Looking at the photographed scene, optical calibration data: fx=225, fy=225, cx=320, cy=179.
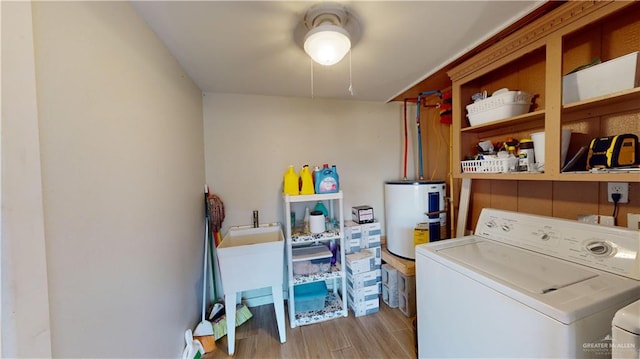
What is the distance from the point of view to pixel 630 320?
1.97 feet

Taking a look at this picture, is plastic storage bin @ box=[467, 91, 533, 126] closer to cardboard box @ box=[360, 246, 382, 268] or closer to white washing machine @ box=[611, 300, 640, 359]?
white washing machine @ box=[611, 300, 640, 359]

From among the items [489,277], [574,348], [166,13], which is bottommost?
[574,348]

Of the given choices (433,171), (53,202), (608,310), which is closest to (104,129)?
(53,202)

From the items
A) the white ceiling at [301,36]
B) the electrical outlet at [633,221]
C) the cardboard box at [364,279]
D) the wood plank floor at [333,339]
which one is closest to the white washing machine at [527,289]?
the electrical outlet at [633,221]

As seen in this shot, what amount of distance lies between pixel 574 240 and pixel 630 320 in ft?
1.89

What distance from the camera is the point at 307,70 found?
5.40 feet

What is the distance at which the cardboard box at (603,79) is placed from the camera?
2.89 feet

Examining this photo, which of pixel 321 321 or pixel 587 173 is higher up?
pixel 587 173

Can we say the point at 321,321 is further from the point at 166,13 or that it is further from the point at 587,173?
the point at 166,13

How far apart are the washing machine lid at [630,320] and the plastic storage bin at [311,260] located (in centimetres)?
160

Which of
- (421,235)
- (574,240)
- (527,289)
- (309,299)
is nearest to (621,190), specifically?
(574,240)

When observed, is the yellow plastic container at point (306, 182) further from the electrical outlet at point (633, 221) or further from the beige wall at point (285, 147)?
the electrical outlet at point (633, 221)

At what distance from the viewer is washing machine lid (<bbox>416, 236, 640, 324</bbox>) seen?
0.75 metres

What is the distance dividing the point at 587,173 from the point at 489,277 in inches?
24.2
